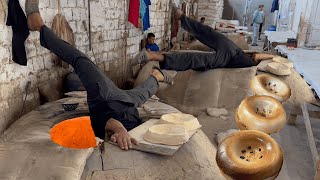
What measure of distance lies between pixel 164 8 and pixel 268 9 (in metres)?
11.7

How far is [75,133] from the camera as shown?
450 cm

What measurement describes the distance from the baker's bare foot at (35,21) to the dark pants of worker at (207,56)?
2.54m

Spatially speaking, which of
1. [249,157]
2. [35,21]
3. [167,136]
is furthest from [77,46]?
[249,157]

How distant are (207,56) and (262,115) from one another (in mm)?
2593

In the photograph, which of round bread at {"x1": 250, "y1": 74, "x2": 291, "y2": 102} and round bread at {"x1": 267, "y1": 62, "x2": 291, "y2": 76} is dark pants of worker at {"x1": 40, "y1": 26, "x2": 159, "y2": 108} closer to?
round bread at {"x1": 250, "y1": 74, "x2": 291, "y2": 102}

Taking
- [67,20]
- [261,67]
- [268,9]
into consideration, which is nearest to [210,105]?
[261,67]

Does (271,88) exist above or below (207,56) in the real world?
below

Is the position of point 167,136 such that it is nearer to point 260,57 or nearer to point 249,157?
point 249,157

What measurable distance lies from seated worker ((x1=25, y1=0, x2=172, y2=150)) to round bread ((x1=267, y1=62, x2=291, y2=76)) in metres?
2.97

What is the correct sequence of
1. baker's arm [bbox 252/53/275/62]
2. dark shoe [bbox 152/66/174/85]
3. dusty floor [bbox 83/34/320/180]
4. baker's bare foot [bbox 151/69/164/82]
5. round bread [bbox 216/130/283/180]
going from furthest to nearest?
baker's arm [bbox 252/53/275/62], dark shoe [bbox 152/66/174/85], baker's bare foot [bbox 151/69/164/82], dusty floor [bbox 83/34/320/180], round bread [bbox 216/130/283/180]

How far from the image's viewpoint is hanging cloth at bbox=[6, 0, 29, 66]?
399 cm

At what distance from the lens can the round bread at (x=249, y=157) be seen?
283 cm

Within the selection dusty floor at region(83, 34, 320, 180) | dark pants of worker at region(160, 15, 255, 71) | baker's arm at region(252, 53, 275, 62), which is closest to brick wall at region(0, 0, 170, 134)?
dark pants of worker at region(160, 15, 255, 71)

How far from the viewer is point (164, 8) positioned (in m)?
9.32
